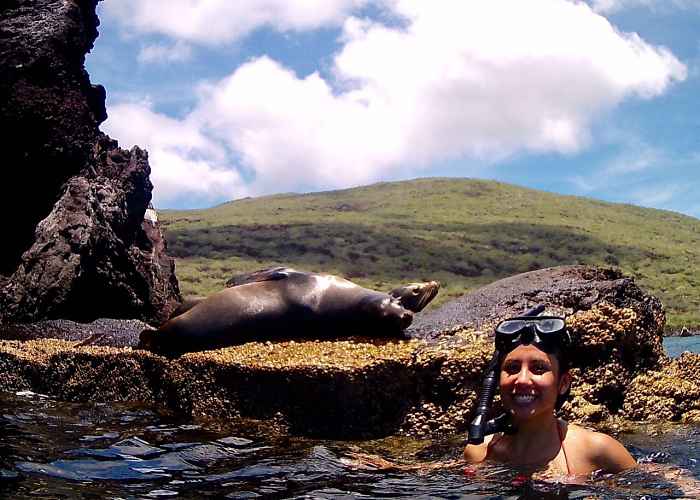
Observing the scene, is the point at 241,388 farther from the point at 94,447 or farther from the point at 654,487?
the point at 654,487

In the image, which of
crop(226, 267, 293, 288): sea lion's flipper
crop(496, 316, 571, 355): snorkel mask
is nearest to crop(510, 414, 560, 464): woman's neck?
crop(496, 316, 571, 355): snorkel mask

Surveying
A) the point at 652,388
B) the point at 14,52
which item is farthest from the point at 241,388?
the point at 14,52

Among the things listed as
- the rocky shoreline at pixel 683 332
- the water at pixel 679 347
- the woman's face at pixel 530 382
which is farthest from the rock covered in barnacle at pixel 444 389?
the rocky shoreline at pixel 683 332

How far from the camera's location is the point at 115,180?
19.8 meters

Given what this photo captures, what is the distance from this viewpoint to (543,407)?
18.6 feet

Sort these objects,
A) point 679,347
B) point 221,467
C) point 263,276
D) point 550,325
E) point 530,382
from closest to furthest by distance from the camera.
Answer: point 530,382 → point 550,325 → point 221,467 → point 263,276 → point 679,347

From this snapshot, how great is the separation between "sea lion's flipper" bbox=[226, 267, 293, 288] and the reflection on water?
2.98 meters

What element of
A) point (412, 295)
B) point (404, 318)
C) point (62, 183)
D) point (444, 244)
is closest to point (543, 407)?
point (404, 318)

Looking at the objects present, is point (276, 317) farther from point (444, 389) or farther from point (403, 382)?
point (444, 389)

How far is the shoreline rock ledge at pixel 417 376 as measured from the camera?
814 centimetres

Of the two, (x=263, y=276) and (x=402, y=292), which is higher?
(x=263, y=276)

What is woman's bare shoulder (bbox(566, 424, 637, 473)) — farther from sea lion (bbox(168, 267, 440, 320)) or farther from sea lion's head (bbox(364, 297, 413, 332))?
sea lion (bbox(168, 267, 440, 320))

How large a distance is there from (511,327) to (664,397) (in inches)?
139

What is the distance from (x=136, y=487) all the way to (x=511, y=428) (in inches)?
116
